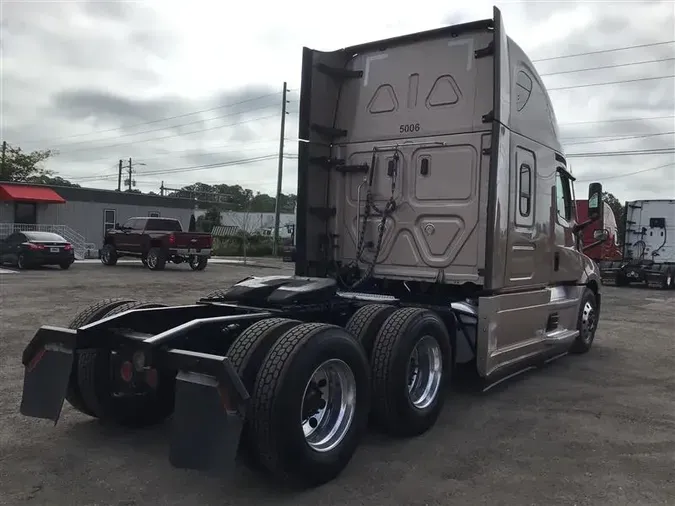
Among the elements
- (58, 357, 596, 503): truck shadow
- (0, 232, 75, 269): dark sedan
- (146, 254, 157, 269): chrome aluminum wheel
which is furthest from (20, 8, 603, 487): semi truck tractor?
(0, 232, 75, 269): dark sedan

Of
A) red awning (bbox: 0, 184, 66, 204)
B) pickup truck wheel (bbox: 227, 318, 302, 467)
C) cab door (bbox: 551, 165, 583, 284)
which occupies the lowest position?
pickup truck wheel (bbox: 227, 318, 302, 467)

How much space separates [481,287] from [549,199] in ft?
5.86

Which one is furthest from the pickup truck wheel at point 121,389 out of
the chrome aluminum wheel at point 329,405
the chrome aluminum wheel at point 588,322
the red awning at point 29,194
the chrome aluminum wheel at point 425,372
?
the red awning at point 29,194

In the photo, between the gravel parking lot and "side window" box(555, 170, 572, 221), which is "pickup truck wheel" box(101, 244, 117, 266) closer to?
the gravel parking lot

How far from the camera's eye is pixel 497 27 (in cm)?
553

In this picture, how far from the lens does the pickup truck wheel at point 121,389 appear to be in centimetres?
421

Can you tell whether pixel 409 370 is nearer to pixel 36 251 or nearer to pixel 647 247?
pixel 36 251


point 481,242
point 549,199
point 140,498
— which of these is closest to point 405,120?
point 481,242

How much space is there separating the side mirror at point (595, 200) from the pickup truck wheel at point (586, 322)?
3.63 ft

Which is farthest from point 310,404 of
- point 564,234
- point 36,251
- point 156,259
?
point 36,251

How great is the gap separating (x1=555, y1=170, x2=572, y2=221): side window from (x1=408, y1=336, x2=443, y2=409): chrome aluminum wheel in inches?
127

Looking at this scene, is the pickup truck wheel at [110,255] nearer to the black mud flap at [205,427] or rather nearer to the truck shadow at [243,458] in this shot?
the truck shadow at [243,458]

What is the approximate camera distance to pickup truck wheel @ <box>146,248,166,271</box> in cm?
2364

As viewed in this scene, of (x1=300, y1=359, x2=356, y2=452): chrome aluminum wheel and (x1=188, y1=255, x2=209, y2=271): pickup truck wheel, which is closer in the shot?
(x1=300, y1=359, x2=356, y2=452): chrome aluminum wheel
